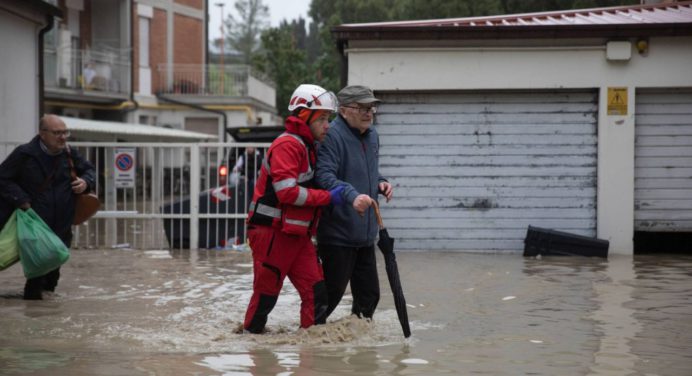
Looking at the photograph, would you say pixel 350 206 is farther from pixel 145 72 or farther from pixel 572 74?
pixel 145 72

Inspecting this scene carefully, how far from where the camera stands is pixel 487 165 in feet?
51.0

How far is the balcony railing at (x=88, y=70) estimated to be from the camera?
35.8 metres

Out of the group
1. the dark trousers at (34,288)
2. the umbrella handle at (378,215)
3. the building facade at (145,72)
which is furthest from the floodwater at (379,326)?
the building facade at (145,72)

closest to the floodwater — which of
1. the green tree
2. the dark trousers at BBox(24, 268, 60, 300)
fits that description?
the dark trousers at BBox(24, 268, 60, 300)

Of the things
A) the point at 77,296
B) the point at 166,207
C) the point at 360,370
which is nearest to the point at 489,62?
the point at 166,207

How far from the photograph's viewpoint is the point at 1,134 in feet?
56.5

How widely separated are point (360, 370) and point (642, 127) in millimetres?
9570

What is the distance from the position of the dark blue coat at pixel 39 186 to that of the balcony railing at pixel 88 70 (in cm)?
2533

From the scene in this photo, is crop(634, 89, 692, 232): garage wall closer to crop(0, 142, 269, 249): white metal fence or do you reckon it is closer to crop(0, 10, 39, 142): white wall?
crop(0, 142, 269, 249): white metal fence

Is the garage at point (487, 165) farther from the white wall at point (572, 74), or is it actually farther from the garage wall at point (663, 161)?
the garage wall at point (663, 161)

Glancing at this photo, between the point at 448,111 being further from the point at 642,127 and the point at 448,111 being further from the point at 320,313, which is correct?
the point at 320,313

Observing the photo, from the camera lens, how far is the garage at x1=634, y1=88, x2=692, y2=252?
50.8ft

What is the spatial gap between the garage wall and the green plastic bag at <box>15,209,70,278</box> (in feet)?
28.2

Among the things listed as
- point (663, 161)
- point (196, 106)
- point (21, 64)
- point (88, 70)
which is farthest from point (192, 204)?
point (196, 106)
